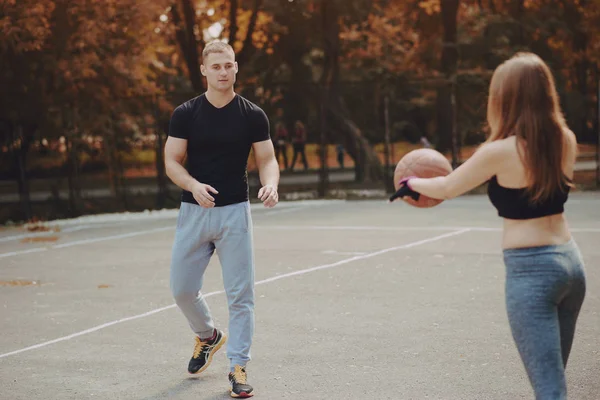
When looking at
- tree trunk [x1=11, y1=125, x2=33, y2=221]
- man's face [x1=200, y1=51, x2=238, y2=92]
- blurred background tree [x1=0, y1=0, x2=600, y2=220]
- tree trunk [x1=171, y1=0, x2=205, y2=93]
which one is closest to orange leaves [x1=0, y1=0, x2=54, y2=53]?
blurred background tree [x1=0, y1=0, x2=600, y2=220]

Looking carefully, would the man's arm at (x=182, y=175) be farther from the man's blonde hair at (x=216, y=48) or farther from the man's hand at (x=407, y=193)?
the man's hand at (x=407, y=193)

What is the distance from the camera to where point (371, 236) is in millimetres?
14961

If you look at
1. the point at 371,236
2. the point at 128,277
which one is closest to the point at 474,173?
the point at 128,277

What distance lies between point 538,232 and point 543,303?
0.30m

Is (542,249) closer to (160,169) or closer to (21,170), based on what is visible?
(21,170)

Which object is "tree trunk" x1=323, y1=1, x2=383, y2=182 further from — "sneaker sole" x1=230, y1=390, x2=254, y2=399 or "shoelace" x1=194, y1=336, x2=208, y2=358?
"sneaker sole" x1=230, y1=390, x2=254, y2=399

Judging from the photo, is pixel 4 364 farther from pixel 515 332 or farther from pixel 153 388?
pixel 515 332

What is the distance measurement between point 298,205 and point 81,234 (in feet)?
19.8

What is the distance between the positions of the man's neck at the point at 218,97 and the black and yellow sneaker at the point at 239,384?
1.65 metres

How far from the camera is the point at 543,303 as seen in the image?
4.27 metres

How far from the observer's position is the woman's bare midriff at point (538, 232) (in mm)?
4316

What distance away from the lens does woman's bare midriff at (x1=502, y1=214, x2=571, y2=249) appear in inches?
170

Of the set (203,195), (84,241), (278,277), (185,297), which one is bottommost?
(84,241)

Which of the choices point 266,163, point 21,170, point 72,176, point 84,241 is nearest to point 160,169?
point 72,176
